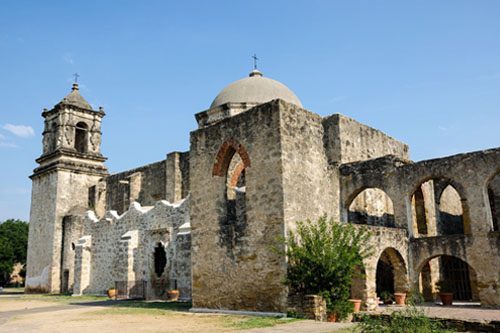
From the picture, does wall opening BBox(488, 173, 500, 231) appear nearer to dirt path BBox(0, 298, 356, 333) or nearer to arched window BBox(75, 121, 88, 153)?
dirt path BBox(0, 298, 356, 333)

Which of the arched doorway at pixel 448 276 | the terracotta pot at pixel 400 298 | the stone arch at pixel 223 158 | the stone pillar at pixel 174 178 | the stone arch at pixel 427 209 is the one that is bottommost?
the terracotta pot at pixel 400 298

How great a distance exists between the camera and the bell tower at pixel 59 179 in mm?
26625

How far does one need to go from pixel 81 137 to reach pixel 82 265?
1022cm

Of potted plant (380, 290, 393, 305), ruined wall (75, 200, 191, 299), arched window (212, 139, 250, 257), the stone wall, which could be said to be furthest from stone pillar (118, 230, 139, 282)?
potted plant (380, 290, 393, 305)

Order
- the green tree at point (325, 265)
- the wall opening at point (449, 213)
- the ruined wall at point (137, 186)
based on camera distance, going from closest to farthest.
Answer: the green tree at point (325, 265) < the wall opening at point (449, 213) < the ruined wall at point (137, 186)

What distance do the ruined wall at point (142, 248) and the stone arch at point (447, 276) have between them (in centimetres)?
856

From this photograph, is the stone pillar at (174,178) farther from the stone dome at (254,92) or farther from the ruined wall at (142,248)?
the stone dome at (254,92)

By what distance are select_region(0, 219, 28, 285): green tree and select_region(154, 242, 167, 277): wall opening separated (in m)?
31.2

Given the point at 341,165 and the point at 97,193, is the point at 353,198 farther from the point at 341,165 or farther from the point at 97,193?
the point at 97,193

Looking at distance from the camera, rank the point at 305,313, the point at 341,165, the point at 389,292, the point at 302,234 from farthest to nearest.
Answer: the point at 341,165 < the point at 389,292 < the point at 302,234 < the point at 305,313

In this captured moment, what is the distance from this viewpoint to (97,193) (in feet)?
92.5

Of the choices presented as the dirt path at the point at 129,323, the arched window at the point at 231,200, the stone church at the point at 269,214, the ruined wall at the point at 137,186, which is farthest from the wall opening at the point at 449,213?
the ruined wall at the point at 137,186

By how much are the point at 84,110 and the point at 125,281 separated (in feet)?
45.9

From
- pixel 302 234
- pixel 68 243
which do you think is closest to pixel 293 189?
pixel 302 234
